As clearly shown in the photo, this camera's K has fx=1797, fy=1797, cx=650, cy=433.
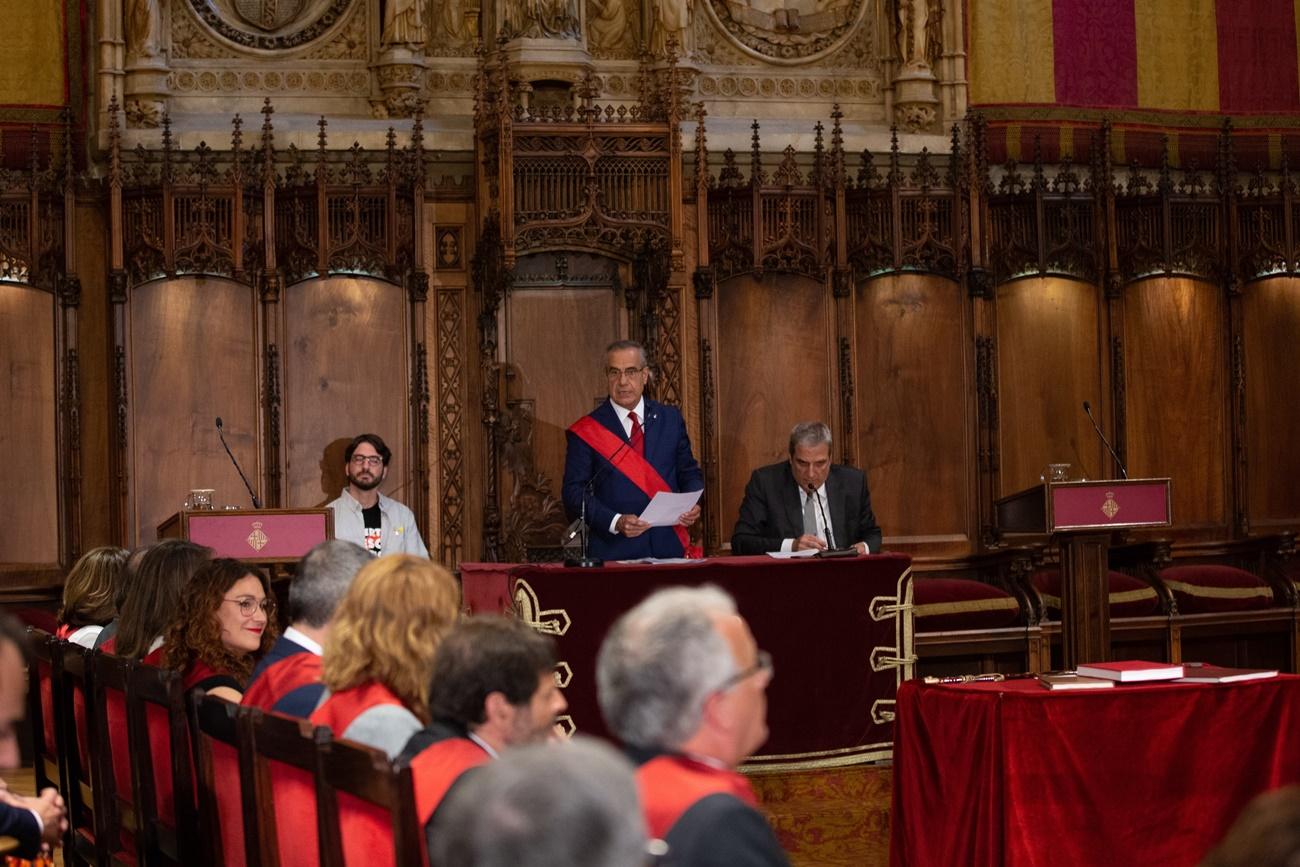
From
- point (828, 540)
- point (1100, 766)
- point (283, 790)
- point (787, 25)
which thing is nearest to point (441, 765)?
point (283, 790)

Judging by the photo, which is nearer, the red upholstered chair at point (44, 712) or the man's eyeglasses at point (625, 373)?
the red upholstered chair at point (44, 712)

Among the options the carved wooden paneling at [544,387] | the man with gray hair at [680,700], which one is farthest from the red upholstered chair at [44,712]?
the carved wooden paneling at [544,387]

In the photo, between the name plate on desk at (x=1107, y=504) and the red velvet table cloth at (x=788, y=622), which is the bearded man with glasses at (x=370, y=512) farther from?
the name plate on desk at (x=1107, y=504)

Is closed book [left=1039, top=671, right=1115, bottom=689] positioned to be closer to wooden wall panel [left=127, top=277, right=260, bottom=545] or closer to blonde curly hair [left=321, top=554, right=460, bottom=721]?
Result: blonde curly hair [left=321, top=554, right=460, bottom=721]

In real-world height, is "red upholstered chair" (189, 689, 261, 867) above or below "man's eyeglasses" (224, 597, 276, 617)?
below

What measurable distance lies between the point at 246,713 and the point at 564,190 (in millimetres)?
7051

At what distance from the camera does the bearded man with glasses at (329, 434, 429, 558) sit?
8938 mm

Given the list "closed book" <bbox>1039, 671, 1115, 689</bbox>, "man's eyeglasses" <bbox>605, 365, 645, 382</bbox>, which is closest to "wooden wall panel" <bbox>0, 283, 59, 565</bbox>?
"man's eyeglasses" <bbox>605, 365, 645, 382</bbox>

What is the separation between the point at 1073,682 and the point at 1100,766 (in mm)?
273

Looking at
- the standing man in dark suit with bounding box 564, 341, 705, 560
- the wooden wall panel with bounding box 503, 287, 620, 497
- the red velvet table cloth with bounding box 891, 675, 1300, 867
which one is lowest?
the red velvet table cloth with bounding box 891, 675, 1300, 867

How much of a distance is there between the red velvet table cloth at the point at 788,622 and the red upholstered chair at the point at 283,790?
301 centimetres

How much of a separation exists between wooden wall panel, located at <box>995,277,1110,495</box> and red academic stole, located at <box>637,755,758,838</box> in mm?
8892

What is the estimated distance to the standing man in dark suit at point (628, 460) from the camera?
25.6 ft

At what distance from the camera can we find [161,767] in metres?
4.73
